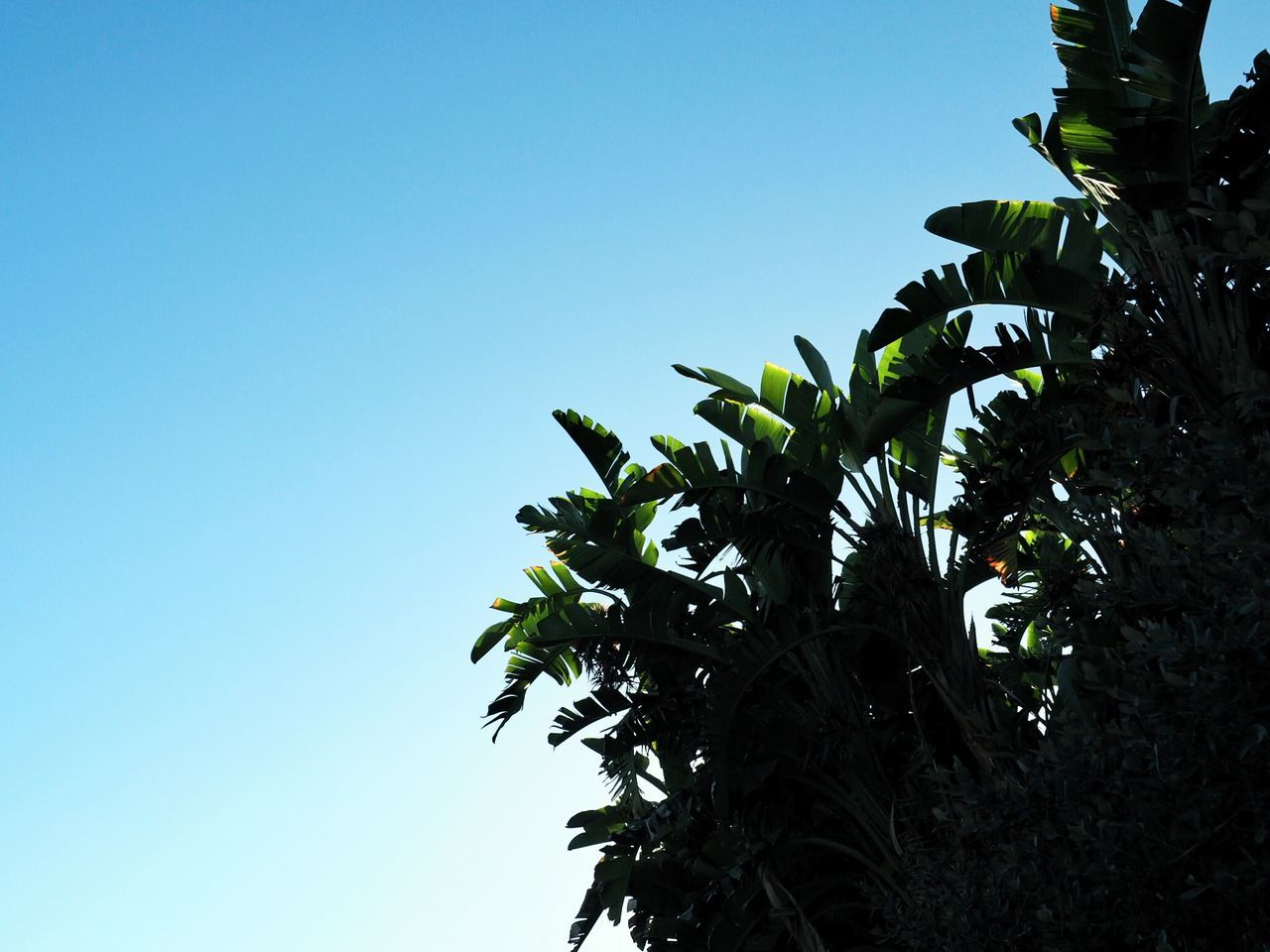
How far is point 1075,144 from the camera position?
7082 millimetres

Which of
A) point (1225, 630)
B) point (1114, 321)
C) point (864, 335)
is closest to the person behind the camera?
point (1225, 630)

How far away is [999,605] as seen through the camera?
12625mm

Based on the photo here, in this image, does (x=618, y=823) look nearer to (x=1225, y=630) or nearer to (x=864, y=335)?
(x=864, y=335)

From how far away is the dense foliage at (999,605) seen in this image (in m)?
4.22

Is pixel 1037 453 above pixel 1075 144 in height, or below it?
below

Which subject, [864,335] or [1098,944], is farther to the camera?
[864,335]

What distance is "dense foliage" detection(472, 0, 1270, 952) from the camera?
4.22 m

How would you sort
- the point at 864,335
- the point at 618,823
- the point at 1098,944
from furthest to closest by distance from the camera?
the point at 618,823, the point at 864,335, the point at 1098,944

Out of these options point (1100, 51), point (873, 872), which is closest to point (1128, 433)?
point (1100, 51)

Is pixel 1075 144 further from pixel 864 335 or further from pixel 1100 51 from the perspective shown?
pixel 864 335

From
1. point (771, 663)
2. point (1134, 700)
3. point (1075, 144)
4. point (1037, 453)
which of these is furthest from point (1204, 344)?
point (771, 663)

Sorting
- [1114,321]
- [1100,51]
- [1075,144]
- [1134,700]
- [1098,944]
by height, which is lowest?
[1098,944]

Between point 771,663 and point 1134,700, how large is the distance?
5811 millimetres

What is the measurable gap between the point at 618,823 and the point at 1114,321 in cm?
984
